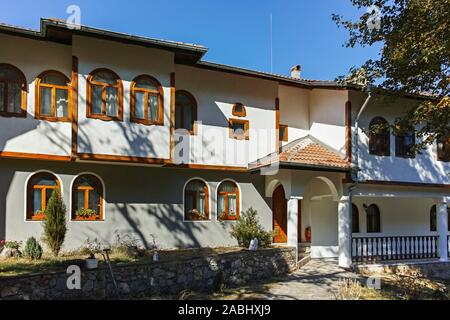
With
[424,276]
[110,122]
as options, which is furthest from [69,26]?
[424,276]

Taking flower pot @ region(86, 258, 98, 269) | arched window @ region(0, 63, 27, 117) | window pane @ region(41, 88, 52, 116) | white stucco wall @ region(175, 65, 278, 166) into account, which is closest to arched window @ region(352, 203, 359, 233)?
white stucco wall @ region(175, 65, 278, 166)

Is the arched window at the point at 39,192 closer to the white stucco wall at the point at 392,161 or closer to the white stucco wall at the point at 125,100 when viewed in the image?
the white stucco wall at the point at 125,100

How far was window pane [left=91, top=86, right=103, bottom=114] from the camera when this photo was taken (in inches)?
443

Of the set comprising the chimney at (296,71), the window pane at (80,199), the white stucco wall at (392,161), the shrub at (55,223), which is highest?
the chimney at (296,71)

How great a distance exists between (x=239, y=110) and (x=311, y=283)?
632 centimetres

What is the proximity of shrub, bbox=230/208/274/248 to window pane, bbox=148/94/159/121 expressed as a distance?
4.33m

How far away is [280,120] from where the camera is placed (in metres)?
15.1

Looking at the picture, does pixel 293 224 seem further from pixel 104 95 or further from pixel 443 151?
pixel 443 151

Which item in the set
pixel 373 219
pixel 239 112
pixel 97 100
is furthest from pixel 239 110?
pixel 373 219

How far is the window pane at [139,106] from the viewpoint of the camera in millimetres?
11750

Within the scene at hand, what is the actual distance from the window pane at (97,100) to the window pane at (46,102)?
1.29 meters

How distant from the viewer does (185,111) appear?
13.3 metres

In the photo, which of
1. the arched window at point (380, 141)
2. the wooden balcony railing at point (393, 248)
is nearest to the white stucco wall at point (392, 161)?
the arched window at point (380, 141)

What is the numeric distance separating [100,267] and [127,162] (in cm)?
350
